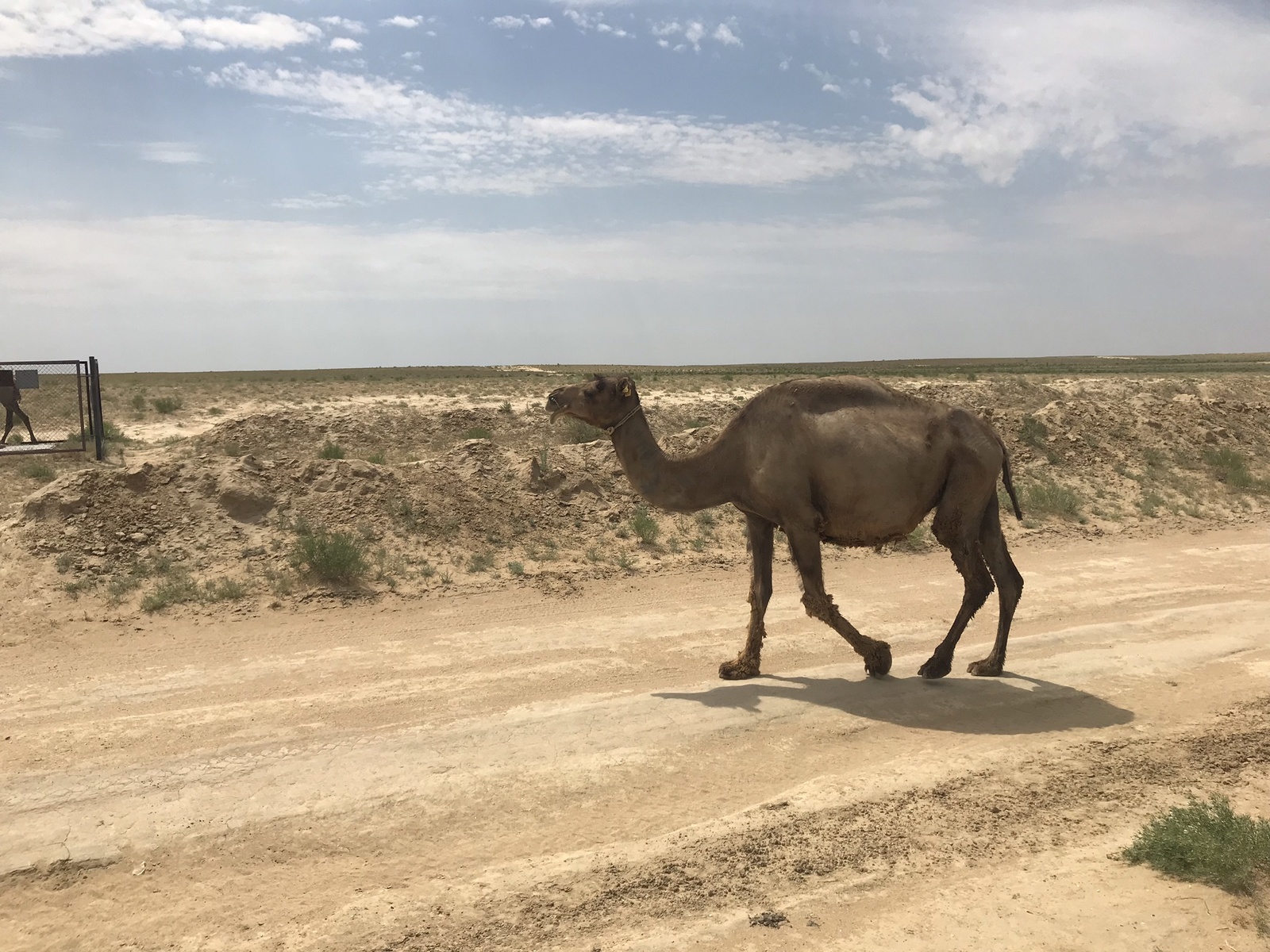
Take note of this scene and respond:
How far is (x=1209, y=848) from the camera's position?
16.8 ft

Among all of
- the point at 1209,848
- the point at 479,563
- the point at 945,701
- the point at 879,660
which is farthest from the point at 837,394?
the point at 479,563

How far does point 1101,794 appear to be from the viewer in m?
6.21

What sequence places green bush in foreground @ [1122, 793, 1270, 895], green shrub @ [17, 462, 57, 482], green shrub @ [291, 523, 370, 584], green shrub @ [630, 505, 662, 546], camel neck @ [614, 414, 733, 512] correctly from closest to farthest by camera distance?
green bush in foreground @ [1122, 793, 1270, 895], camel neck @ [614, 414, 733, 512], green shrub @ [291, 523, 370, 584], green shrub @ [630, 505, 662, 546], green shrub @ [17, 462, 57, 482]

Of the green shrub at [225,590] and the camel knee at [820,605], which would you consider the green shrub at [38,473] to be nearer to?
the green shrub at [225,590]

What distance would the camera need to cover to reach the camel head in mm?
8602

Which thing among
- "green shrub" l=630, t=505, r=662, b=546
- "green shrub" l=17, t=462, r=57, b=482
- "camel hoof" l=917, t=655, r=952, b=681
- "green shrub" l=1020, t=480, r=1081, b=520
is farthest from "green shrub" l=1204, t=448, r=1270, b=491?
"green shrub" l=17, t=462, r=57, b=482

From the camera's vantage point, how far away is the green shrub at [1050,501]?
17.7m

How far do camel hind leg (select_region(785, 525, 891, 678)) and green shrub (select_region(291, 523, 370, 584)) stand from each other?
6129 millimetres

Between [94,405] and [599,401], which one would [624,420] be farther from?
[94,405]

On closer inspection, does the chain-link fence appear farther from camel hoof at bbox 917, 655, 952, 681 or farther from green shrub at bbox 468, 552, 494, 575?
camel hoof at bbox 917, 655, 952, 681

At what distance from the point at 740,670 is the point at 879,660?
1241 mm

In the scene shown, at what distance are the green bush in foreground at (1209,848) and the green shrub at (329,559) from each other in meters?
9.28

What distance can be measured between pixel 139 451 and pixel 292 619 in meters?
14.5

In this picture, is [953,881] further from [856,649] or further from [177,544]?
[177,544]
